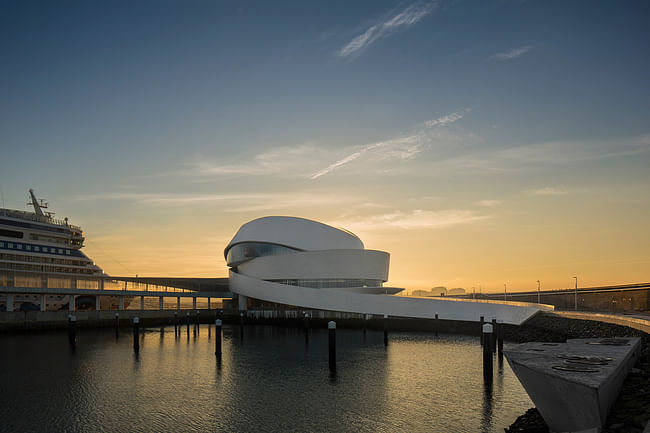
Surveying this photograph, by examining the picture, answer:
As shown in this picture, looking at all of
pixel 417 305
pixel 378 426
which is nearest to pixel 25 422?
pixel 378 426

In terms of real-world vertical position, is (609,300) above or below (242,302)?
above

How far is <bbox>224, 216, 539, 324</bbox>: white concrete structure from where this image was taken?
5059 cm

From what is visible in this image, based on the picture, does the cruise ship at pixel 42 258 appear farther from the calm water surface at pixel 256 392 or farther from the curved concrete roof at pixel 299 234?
the calm water surface at pixel 256 392

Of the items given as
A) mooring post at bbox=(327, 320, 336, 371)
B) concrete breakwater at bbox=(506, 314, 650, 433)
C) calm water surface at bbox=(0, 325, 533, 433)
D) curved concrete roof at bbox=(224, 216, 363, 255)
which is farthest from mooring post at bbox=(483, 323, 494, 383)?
curved concrete roof at bbox=(224, 216, 363, 255)

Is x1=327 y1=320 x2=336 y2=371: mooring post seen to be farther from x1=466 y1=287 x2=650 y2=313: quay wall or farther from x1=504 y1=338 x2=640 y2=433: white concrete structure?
x1=466 y1=287 x2=650 y2=313: quay wall

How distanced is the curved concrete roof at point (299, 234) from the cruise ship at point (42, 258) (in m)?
21.0

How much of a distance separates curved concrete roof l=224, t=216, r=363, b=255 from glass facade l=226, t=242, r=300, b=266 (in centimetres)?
62

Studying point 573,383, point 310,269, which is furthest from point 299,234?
point 573,383

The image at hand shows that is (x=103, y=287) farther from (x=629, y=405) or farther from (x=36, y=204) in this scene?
(x=629, y=405)

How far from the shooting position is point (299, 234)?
66625 millimetres

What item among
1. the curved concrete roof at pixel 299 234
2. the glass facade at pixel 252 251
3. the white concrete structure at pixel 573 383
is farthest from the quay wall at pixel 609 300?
the glass facade at pixel 252 251

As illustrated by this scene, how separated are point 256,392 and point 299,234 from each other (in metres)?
49.0

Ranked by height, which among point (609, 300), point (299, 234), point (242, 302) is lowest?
point (242, 302)

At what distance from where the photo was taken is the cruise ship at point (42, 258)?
2020 inches
